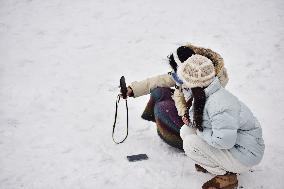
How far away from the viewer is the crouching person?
2.84m

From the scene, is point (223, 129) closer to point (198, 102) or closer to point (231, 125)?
point (231, 125)

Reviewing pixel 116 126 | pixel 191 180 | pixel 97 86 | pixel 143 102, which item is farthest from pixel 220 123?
pixel 97 86

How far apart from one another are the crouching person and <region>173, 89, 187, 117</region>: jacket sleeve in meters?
0.18

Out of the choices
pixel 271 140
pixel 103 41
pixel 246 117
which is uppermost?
pixel 246 117

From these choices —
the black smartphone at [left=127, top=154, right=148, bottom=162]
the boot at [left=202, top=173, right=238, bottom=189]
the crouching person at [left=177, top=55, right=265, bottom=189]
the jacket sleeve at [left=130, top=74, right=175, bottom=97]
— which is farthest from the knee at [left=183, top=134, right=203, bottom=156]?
the jacket sleeve at [left=130, top=74, right=175, bottom=97]

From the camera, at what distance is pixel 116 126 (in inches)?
171

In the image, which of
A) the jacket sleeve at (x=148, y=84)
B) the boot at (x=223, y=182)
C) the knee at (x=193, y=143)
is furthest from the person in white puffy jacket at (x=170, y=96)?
the boot at (x=223, y=182)

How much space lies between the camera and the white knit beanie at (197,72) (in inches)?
112

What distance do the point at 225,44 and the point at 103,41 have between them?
2180 mm

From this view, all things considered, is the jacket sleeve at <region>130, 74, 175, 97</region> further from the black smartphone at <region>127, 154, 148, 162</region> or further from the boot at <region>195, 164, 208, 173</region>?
the boot at <region>195, 164, 208, 173</region>

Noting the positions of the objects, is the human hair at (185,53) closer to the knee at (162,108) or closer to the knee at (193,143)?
the knee at (162,108)

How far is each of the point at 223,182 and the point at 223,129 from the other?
0.71m

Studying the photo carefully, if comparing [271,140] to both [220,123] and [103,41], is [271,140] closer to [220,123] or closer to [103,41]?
[220,123]

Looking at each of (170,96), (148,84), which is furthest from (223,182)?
(148,84)
